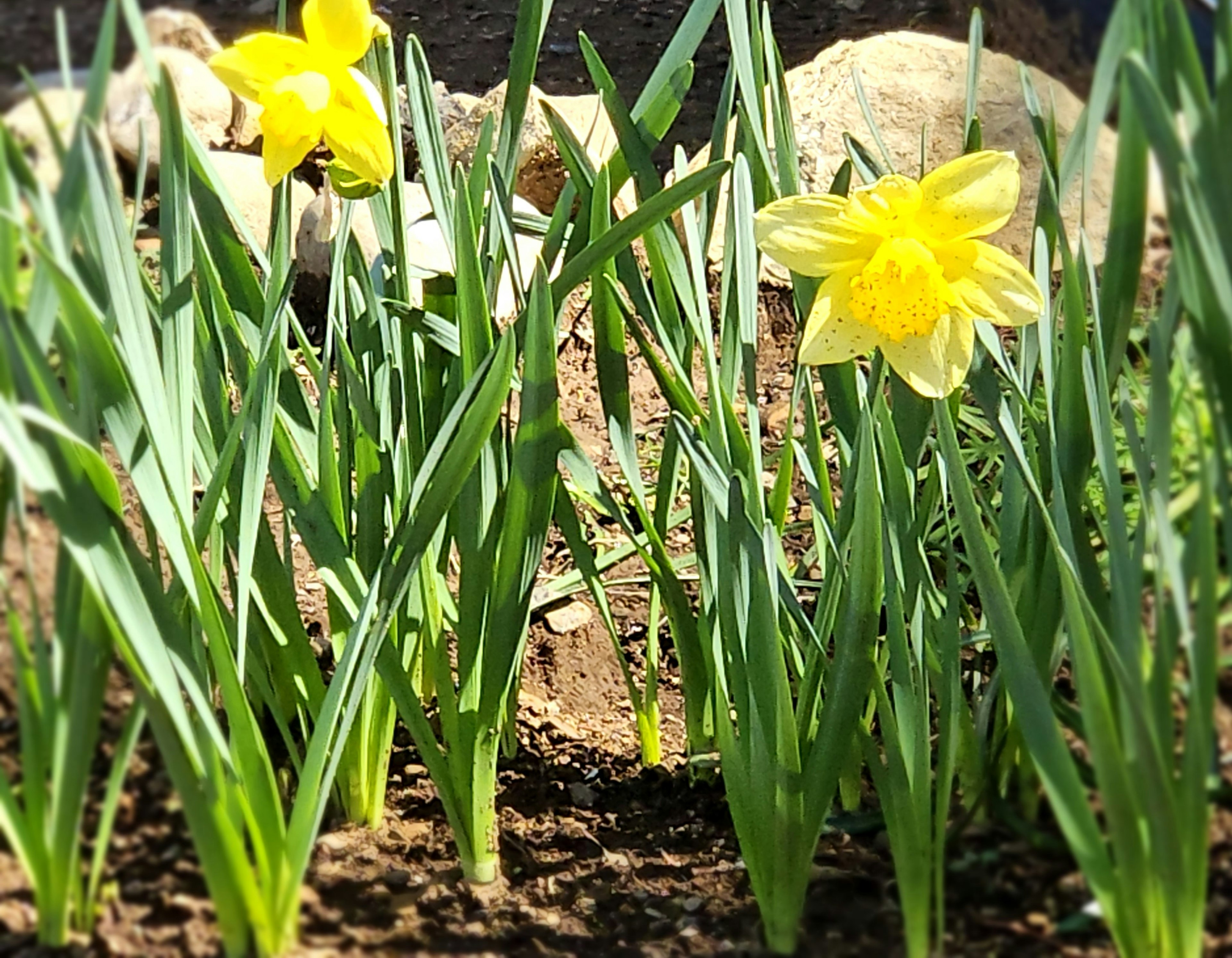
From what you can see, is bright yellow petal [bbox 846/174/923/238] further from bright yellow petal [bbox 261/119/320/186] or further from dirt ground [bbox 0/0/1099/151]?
bright yellow petal [bbox 261/119/320/186]

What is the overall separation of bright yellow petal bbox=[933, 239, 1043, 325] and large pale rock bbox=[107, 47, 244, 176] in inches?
17.3

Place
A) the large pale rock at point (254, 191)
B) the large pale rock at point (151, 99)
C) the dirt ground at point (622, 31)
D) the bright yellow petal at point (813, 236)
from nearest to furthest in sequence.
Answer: the large pale rock at point (151, 99), the bright yellow petal at point (813, 236), the dirt ground at point (622, 31), the large pale rock at point (254, 191)

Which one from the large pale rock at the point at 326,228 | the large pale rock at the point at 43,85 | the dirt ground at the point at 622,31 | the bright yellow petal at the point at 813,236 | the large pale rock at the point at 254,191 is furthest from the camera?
the large pale rock at the point at 326,228

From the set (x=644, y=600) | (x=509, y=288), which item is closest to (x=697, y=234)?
(x=644, y=600)

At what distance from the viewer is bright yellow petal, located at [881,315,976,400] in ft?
2.24

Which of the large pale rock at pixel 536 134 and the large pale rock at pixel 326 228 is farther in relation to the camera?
the large pale rock at pixel 326 228

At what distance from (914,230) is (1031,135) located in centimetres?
39

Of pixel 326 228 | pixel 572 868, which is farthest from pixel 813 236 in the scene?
pixel 326 228

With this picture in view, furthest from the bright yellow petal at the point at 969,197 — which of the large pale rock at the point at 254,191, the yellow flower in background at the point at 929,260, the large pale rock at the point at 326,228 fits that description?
the large pale rock at the point at 326,228

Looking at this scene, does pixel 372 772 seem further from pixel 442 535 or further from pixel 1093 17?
pixel 1093 17

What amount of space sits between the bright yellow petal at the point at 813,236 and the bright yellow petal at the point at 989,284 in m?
0.05

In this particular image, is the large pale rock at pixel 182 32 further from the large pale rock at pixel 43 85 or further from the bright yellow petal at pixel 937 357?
the bright yellow petal at pixel 937 357

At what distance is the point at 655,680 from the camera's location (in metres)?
1.11

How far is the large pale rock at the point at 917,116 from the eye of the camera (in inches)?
36.5
